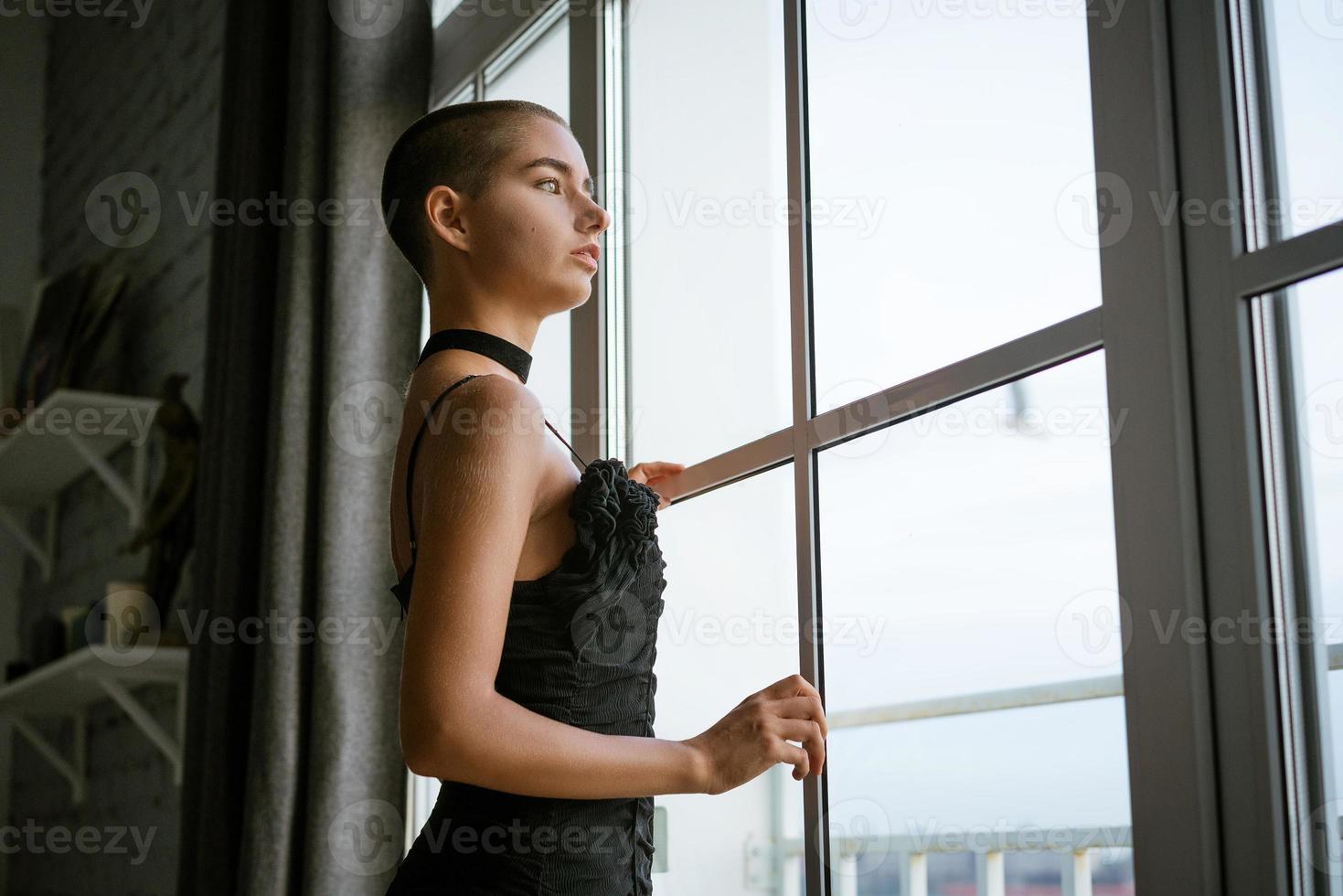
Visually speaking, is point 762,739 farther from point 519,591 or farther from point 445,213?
point 445,213

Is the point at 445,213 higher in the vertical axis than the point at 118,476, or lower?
lower

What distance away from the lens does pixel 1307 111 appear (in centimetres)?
99

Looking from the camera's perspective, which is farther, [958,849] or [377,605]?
[377,605]

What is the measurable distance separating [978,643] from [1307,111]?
21.8 inches

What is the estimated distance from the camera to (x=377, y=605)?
6.86 ft

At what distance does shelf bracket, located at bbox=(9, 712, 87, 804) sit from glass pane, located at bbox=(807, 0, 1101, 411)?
8.72 ft

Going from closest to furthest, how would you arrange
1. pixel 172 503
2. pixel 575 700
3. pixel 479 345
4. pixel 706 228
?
pixel 575 700, pixel 479 345, pixel 706 228, pixel 172 503

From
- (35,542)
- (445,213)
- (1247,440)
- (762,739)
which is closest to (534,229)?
(445,213)

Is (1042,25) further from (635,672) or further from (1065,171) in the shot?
(635,672)

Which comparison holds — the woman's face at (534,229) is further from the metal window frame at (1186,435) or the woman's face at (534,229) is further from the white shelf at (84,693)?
the white shelf at (84,693)

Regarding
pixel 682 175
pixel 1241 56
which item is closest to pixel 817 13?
pixel 682 175

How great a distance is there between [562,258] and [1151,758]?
2.14ft

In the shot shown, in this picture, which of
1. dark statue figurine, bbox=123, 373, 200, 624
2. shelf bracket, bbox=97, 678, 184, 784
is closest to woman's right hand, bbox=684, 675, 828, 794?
shelf bracket, bbox=97, 678, 184, 784

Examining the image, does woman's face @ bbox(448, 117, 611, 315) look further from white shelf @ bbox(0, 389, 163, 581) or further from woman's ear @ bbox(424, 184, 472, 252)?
white shelf @ bbox(0, 389, 163, 581)
